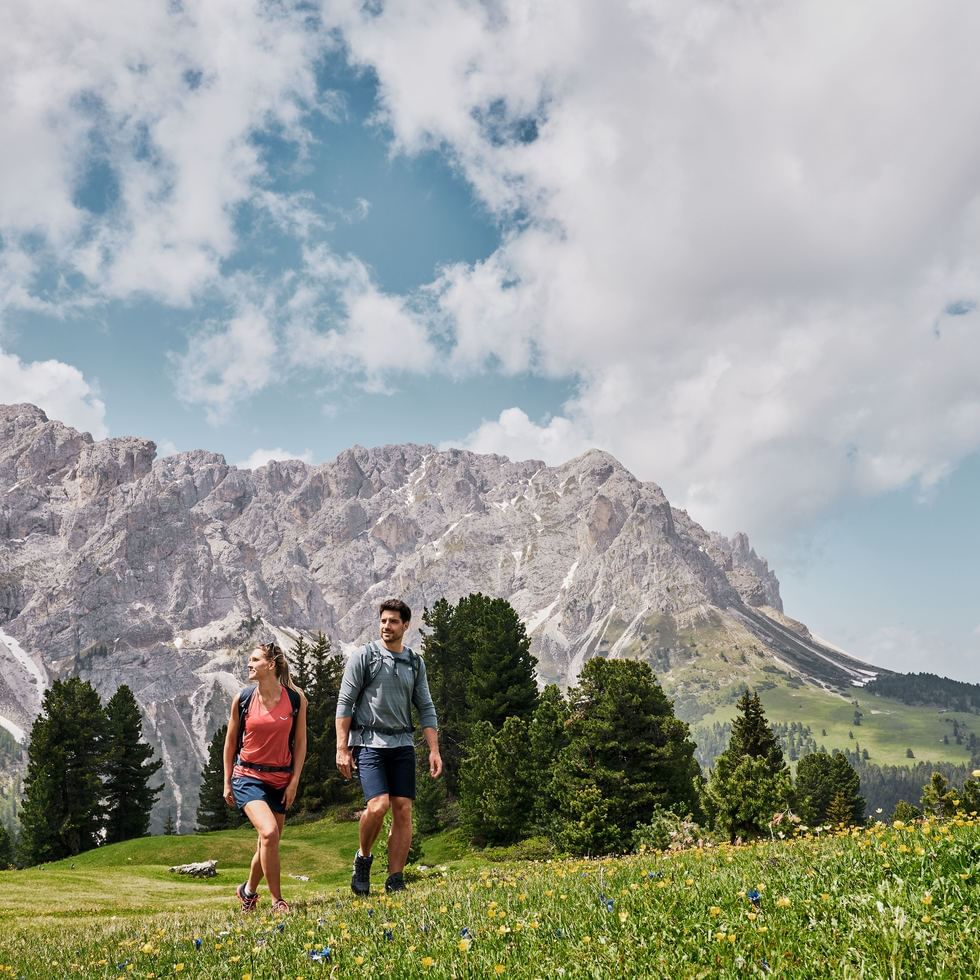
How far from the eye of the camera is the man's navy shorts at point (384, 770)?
1030 centimetres

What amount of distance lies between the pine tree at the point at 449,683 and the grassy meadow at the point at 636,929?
190 feet

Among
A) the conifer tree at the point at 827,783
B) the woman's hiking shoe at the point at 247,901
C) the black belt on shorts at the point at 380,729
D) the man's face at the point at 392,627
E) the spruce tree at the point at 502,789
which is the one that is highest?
the man's face at the point at 392,627

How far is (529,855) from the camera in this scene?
1639 inches

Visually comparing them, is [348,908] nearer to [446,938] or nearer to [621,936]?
[446,938]

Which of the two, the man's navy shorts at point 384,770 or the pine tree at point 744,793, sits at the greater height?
the man's navy shorts at point 384,770

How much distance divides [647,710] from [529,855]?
36.7ft

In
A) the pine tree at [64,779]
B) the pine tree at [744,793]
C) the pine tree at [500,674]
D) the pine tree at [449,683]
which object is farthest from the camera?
the pine tree at [449,683]

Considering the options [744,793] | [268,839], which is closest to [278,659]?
[268,839]

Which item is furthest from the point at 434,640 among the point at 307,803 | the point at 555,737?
the point at 555,737

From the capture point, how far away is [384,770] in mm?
10445

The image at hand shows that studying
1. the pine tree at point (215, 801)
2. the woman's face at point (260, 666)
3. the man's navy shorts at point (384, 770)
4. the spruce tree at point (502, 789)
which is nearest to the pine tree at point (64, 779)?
the pine tree at point (215, 801)

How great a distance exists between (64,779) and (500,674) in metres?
40.2

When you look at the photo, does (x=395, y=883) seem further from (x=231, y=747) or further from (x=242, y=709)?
(x=242, y=709)

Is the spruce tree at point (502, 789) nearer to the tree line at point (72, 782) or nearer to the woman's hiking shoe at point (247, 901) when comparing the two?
the tree line at point (72, 782)
